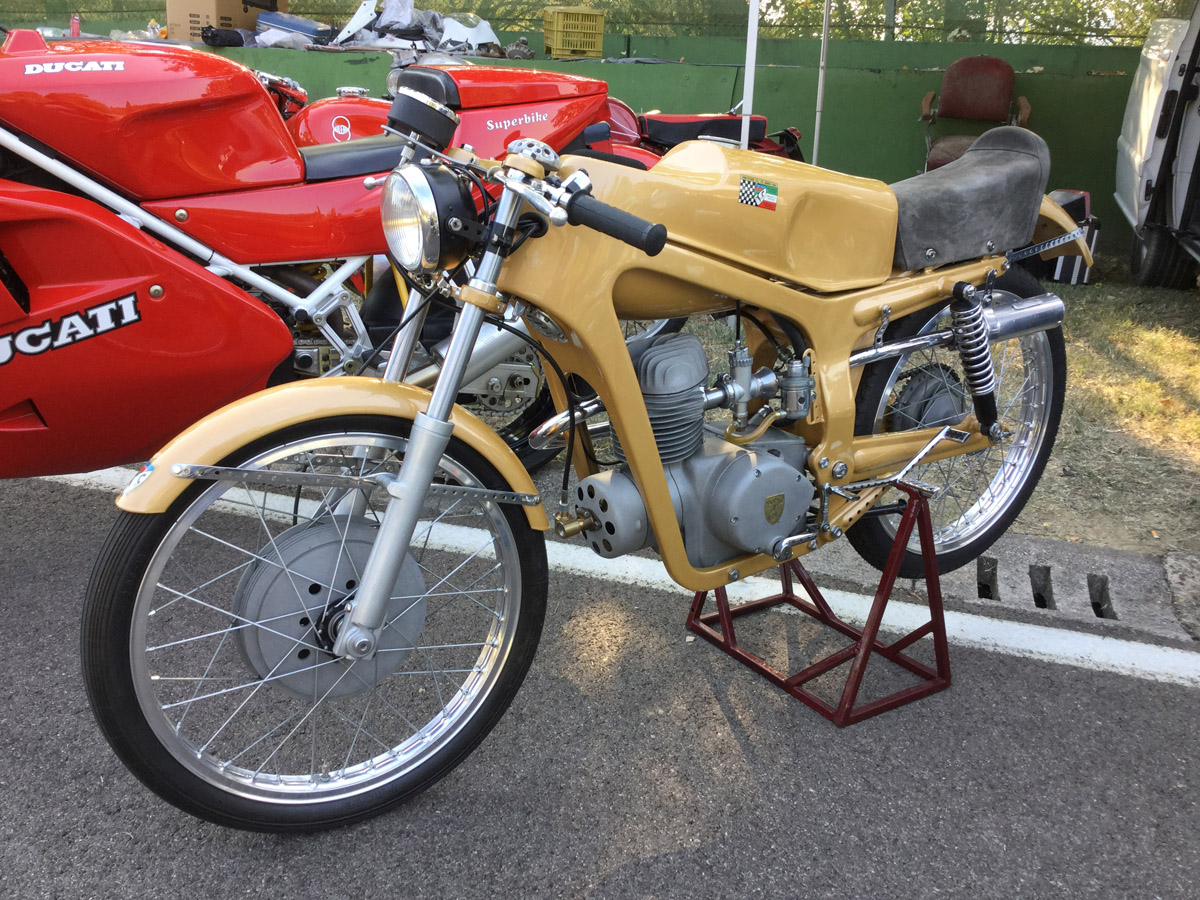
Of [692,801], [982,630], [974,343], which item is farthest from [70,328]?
[982,630]

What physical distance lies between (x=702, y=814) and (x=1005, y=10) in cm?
780

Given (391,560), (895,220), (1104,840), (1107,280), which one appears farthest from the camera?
(1107,280)

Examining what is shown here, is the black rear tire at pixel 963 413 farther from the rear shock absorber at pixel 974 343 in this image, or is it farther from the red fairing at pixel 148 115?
the red fairing at pixel 148 115

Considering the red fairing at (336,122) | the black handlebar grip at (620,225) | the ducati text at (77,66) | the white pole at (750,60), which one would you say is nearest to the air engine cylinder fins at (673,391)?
the black handlebar grip at (620,225)

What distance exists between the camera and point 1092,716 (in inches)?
93.0

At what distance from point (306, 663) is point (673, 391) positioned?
3.18ft

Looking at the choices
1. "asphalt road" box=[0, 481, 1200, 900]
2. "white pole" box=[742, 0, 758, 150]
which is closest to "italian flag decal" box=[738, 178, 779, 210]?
"asphalt road" box=[0, 481, 1200, 900]

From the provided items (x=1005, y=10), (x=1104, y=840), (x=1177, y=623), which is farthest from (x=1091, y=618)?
(x=1005, y=10)

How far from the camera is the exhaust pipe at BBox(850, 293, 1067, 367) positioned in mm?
2410

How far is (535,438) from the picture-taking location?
2041 millimetres

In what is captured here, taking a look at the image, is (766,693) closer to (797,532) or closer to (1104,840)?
(797,532)

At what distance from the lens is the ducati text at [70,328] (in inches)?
90.8

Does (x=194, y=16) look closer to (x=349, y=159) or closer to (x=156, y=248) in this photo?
(x=349, y=159)

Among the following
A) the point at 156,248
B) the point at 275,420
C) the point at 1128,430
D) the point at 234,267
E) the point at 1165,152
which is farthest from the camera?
the point at 1165,152
